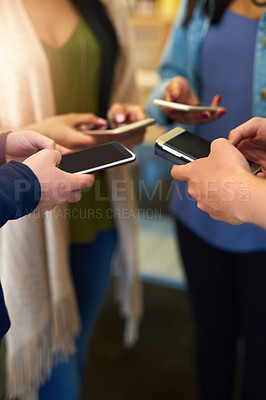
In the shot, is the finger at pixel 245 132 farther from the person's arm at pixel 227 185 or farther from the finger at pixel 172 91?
the finger at pixel 172 91

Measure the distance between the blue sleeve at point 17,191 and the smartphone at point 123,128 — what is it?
151 millimetres

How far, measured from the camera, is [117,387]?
1.04 metres

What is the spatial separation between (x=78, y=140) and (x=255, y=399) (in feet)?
1.75

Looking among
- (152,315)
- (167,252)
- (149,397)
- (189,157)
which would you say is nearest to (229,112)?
(189,157)

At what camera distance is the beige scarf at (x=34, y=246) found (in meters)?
0.47

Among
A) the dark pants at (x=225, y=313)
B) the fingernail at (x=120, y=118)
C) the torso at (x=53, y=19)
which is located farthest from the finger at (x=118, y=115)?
the dark pants at (x=225, y=313)

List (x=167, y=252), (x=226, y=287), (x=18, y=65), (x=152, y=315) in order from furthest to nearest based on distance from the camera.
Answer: (x=167, y=252) < (x=152, y=315) < (x=226, y=287) < (x=18, y=65)

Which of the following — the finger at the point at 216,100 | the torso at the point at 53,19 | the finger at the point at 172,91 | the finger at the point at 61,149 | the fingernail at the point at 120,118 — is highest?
the torso at the point at 53,19

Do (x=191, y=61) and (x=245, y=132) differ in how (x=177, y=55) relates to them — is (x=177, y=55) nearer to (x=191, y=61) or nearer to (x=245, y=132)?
(x=191, y=61)

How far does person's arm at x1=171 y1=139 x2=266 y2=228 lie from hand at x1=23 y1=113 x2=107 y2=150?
Answer: 142 mm

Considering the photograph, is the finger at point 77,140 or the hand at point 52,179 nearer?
the hand at point 52,179

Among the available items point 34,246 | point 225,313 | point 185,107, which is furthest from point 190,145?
point 225,313

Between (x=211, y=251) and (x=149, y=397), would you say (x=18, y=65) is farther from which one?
(x=149, y=397)

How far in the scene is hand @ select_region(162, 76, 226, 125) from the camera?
1.58 feet
